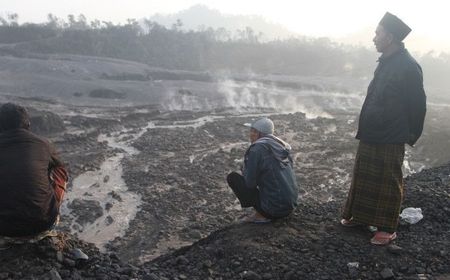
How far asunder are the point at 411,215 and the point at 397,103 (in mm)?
1370

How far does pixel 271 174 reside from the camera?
4.59m

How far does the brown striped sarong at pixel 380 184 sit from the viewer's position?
4.09 m

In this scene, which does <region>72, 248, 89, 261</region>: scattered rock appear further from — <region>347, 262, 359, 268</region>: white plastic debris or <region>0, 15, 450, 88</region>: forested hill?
<region>0, 15, 450, 88</region>: forested hill

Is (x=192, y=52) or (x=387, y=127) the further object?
(x=192, y=52)

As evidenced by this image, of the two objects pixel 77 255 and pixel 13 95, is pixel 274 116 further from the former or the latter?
pixel 77 255

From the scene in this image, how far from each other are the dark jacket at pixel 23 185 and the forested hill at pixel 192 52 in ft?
Answer: 117

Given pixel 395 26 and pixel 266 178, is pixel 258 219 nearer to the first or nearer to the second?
pixel 266 178

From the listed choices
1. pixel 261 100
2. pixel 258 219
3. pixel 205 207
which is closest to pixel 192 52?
pixel 261 100

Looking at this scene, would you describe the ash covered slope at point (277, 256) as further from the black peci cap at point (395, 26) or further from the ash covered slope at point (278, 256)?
the black peci cap at point (395, 26)

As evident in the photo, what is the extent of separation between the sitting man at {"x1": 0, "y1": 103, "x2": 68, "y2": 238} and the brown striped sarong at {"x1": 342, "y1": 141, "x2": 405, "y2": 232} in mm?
2694

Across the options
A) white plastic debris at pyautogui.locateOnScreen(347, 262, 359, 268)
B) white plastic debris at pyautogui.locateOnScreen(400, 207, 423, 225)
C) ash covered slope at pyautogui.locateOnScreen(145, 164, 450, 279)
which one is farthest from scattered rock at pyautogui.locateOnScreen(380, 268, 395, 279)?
white plastic debris at pyautogui.locateOnScreen(400, 207, 423, 225)

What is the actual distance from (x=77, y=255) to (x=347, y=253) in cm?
233

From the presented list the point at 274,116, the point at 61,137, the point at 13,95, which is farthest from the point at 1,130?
the point at 13,95

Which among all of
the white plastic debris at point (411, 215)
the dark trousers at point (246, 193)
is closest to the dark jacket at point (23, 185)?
the dark trousers at point (246, 193)
